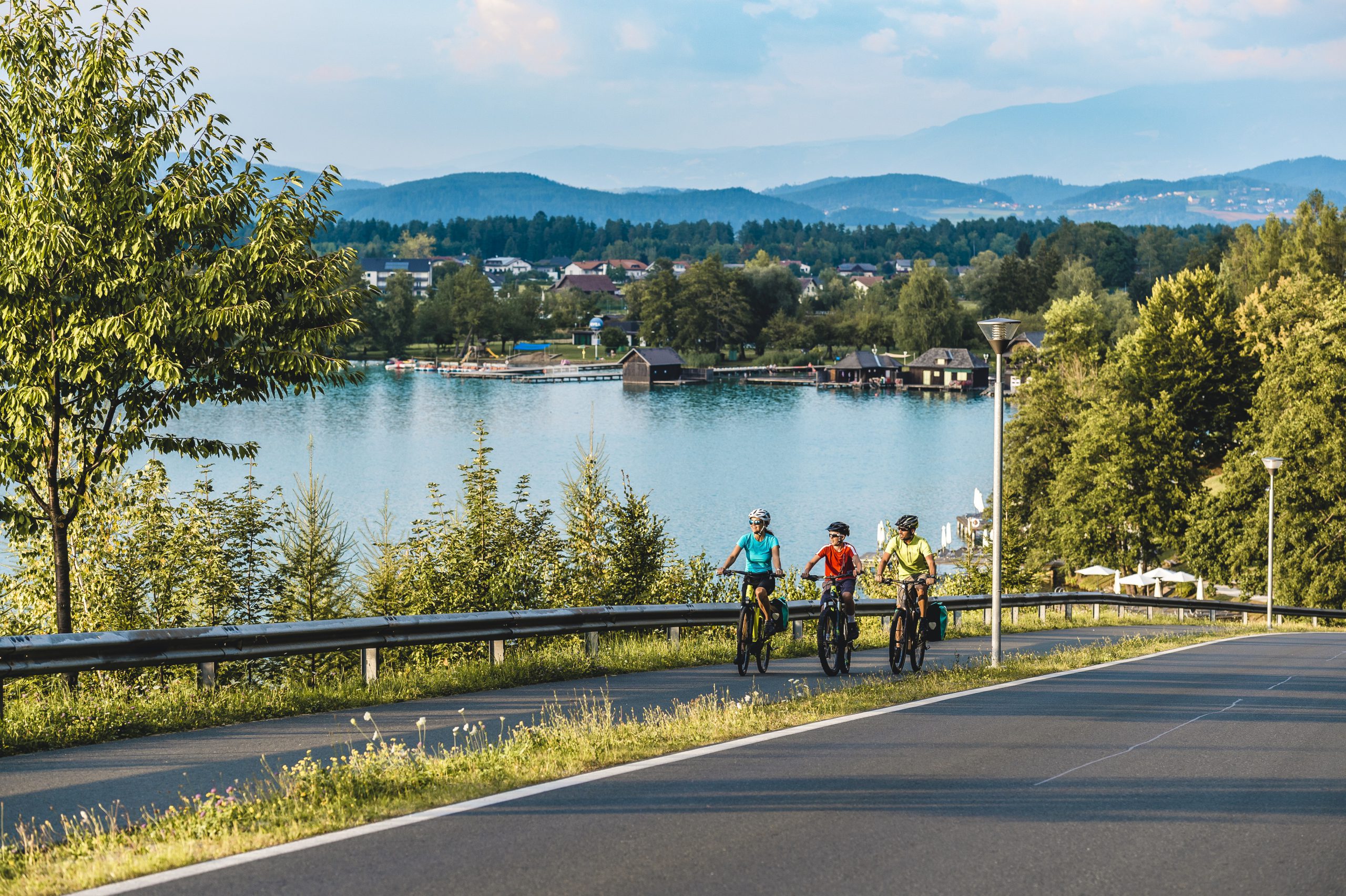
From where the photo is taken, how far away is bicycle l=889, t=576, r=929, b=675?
14.3 metres

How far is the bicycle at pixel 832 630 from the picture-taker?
1383cm

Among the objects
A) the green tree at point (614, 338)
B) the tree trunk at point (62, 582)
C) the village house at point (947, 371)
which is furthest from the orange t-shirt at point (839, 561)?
the green tree at point (614, 338)

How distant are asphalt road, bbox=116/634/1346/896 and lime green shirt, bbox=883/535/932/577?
3582 millimetres

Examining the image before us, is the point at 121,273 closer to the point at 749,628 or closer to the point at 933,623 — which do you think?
the point at 749,628

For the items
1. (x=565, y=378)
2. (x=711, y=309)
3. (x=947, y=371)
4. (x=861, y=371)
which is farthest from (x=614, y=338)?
(x=947, y=371)

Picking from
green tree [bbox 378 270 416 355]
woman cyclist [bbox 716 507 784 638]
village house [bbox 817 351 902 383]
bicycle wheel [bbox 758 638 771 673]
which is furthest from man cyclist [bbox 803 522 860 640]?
green tree [bbox 378 270 416 355]

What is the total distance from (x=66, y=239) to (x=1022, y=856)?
10583mm

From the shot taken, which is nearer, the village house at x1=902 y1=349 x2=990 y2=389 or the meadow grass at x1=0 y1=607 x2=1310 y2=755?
the meadow grass at x1=0 y1=607 x2=1310 y2=755

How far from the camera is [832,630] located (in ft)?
46.6

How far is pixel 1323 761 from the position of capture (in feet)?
31.1

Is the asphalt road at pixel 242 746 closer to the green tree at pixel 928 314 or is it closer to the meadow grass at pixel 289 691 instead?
the meadow grass at pixel 289 691

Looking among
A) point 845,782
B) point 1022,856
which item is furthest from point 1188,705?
point 1022,856

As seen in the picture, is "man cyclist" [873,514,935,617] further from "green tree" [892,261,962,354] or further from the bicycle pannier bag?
"green tree" [892,261,962,354]

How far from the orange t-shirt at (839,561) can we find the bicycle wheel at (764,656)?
3.60ft
